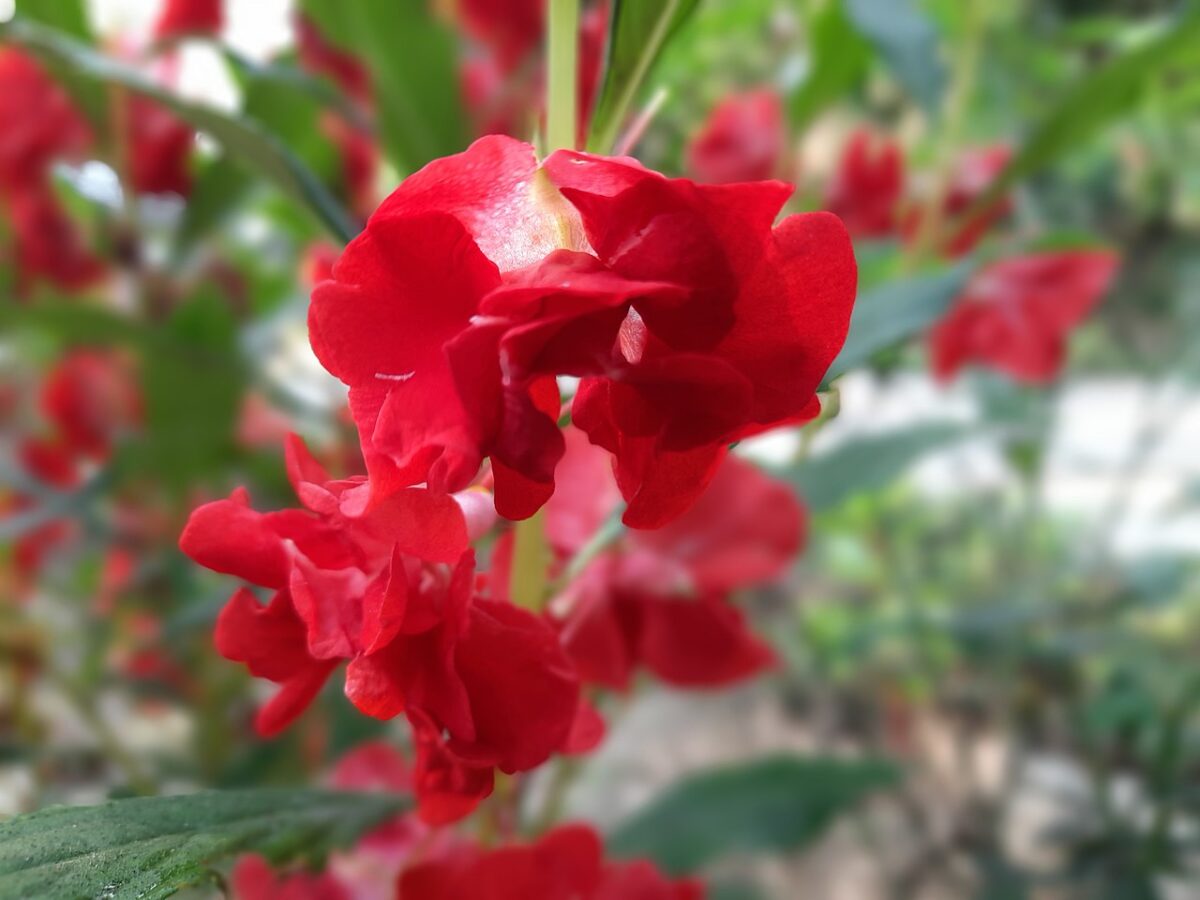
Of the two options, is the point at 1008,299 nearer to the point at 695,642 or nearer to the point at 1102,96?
the point at 1102,96

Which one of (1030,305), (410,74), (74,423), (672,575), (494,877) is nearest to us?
(494,877)

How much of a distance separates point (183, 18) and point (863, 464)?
66 cm

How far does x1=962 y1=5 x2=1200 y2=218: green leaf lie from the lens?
513 mm

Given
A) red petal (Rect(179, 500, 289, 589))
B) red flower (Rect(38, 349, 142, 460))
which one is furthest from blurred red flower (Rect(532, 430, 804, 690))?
red flower (Rect(38, 349, 142, 460))

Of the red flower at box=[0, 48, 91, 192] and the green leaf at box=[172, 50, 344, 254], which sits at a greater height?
the red flower at box=[0, 48, 91, 192]

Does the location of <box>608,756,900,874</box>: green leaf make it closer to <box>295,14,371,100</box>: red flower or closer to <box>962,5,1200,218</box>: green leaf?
<box>962,5,1200,218</box>: green leaf

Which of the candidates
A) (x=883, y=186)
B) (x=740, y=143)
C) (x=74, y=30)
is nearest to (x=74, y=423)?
(x=74, y=30)

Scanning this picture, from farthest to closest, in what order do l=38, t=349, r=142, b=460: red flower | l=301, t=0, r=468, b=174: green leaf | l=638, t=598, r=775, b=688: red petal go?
l=38, t=349, r=142, b=460: red flower
l=301, t=0, r=468, b=174: green leaf
l=638, t=598, r=775, b=688: red petal

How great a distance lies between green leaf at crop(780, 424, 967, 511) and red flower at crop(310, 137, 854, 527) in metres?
0.44

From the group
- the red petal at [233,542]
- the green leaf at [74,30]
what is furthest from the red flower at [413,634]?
the green leaf at [74,30]

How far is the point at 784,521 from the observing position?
1.48 feet

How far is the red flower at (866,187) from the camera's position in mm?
827

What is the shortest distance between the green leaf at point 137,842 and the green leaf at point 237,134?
21cm

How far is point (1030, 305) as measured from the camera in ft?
2.13
